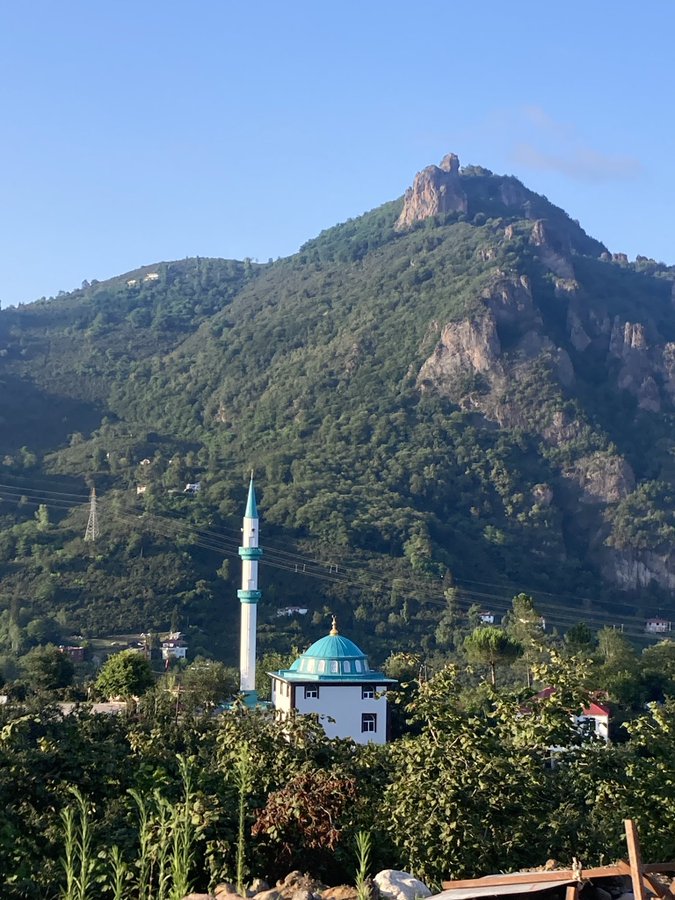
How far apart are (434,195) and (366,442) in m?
67.2

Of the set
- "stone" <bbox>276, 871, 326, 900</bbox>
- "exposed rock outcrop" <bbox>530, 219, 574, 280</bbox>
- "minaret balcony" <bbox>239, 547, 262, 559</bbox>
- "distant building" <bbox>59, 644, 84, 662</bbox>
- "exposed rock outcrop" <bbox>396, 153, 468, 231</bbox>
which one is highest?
"exposed rock outcrop" <bbox>396, 153, 468, 231</bbox>

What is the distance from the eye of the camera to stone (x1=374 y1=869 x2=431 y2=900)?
33.0 ft

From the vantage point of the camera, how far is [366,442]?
107 m

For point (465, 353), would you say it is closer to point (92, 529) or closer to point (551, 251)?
point (551, 251)

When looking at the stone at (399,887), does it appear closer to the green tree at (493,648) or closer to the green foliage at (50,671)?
the green foliage at (50,671)

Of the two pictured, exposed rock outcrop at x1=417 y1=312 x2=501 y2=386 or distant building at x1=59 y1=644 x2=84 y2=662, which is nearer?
distant building at x1=59 y1=644 x2=84 y2=662

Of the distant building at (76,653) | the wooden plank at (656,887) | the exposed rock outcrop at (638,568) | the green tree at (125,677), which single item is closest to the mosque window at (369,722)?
the green tree at (125,677)

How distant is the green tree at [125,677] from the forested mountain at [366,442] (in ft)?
89.0

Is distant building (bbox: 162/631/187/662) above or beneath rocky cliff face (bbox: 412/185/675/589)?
beneath

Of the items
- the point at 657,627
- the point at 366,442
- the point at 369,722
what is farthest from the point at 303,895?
the point at 366,442

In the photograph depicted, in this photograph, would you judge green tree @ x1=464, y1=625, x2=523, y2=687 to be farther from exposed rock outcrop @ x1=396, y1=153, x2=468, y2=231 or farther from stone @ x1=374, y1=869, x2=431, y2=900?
exposed rock outcrop @ x1=396, y1=153, x2=468, y2=231

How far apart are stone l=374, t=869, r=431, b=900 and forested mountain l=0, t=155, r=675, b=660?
5602 cm

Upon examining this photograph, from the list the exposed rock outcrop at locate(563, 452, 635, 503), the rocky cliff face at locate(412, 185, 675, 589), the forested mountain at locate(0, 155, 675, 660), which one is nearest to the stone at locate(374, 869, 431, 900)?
the forested mountain at locate(0, 155, 675, 660)

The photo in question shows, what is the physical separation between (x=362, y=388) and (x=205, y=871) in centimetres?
10557
